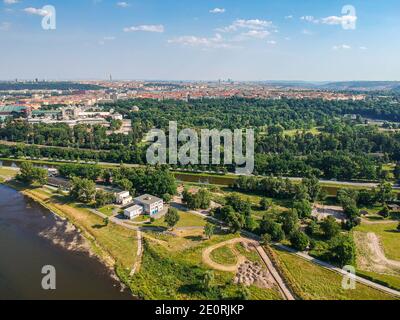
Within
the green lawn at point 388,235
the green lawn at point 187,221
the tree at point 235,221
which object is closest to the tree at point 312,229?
the green lawn at point 388,235

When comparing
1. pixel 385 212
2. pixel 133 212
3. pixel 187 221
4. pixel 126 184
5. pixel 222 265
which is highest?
pixel 126 184

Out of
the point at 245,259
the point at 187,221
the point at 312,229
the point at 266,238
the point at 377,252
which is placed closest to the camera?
the point at 245,259

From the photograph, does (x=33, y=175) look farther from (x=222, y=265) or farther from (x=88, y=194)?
(x=222, y=265)

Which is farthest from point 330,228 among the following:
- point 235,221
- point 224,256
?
point 224,256

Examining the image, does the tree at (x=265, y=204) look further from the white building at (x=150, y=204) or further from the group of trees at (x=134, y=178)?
the white building at (x=150, y=204)
